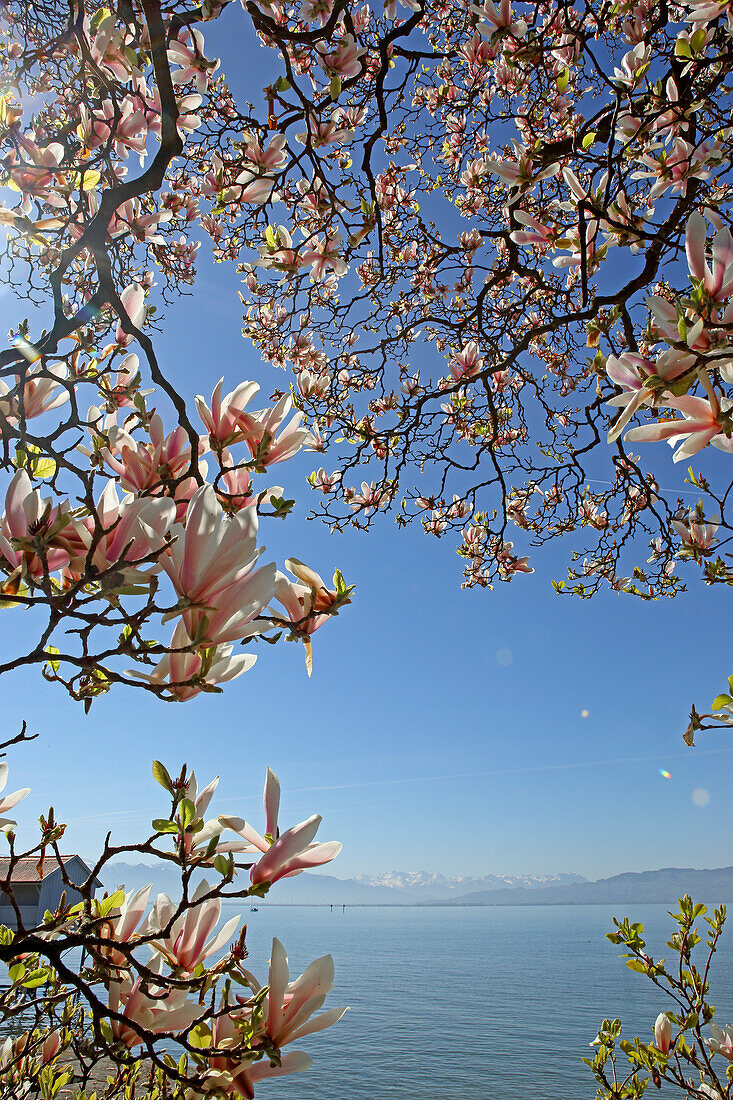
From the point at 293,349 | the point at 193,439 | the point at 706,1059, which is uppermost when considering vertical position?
the point at 293,349

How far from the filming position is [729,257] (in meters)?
1.04

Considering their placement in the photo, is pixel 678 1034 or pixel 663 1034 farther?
pixel 663 1034

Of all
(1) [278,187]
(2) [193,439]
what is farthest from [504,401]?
(2) [193,439]

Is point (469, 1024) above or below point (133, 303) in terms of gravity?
below

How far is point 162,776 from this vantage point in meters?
0.86

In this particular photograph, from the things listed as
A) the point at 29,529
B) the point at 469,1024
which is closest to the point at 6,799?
the point at 29,529

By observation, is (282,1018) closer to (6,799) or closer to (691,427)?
(6,799)

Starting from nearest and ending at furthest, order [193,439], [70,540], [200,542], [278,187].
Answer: [200,542] < [70,540] < [193,439] < [278,187]

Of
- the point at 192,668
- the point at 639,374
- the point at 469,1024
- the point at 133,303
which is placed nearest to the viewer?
the point at 192,668

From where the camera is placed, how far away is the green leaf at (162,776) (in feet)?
2.79

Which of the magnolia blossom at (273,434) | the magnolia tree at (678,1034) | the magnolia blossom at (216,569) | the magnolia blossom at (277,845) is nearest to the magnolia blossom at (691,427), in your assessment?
the magnolia blossom at (273,434)

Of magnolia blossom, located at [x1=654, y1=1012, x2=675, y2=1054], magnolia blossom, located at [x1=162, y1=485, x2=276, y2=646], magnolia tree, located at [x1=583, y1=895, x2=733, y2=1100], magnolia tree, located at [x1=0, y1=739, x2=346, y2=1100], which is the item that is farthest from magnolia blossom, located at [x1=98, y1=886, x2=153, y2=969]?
magnolia blossom, located at [x1=654, y1=1012, x2=675, y2=1054]

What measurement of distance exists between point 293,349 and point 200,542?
375 cm

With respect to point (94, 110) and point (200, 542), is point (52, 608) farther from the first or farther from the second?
point (94, 110)
